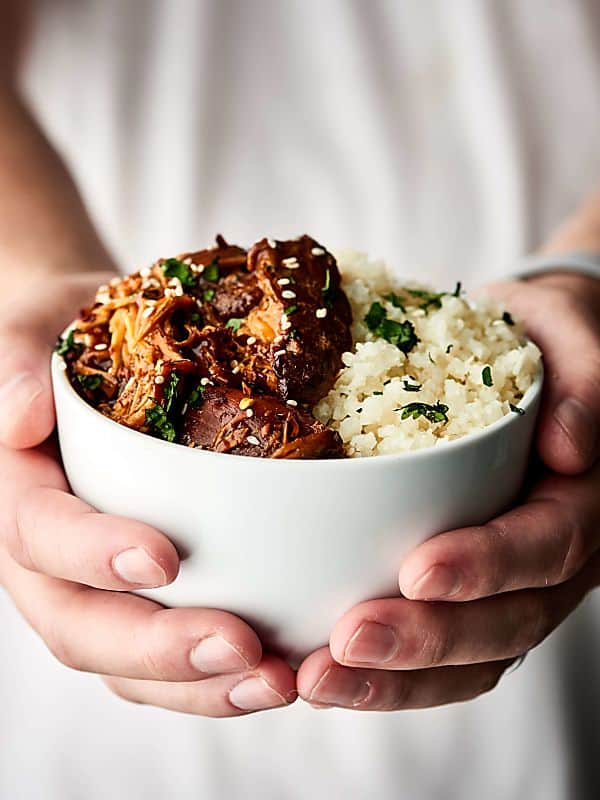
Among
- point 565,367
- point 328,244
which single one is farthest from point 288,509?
point 328,244

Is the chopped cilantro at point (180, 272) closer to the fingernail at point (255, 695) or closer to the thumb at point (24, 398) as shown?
the thumb at point (24, 398)

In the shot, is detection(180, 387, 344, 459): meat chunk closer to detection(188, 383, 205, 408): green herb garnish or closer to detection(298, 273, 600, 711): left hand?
detection(188, 383, 205, 408): green herb garnish

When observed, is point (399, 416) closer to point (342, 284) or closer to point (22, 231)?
point (342, 284)

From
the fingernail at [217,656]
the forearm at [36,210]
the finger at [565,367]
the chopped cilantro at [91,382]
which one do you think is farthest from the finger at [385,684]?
the forearm at [36,210]

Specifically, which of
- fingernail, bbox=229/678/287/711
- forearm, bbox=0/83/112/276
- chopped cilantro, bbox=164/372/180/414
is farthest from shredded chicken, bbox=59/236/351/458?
forearm, bbox=0/83/112/276

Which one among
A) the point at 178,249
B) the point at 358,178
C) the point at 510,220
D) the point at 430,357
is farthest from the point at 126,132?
the point at 430,357

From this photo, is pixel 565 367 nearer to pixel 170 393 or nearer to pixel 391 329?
pixel 391 329

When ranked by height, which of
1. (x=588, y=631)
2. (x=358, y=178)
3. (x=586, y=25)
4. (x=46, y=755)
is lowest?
(x=46, y=755)
